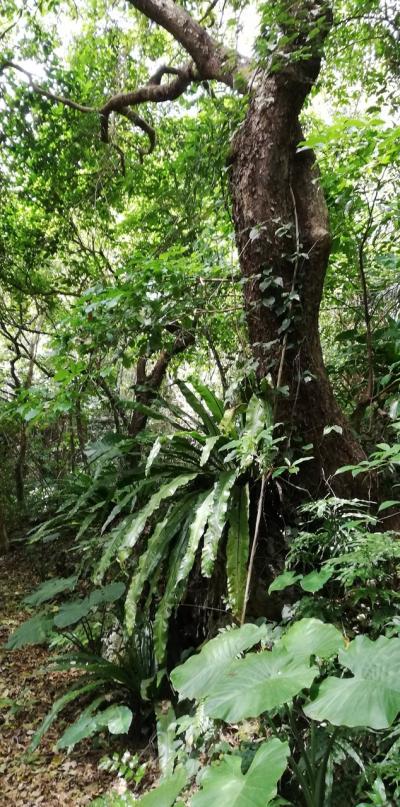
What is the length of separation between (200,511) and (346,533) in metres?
0.64

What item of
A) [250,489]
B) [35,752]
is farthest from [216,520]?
[35,752]

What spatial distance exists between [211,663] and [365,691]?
459 mm

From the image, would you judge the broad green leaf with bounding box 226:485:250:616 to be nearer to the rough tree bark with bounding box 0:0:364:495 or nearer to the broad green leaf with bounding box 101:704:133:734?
the rough tree bark with bounding box 0:0:364:495

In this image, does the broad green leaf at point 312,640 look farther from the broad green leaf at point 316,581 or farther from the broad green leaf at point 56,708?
the broad green leaf at point 56,708

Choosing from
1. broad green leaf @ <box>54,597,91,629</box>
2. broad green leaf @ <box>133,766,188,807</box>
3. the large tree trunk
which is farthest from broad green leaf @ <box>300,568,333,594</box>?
broad green leaf @ <box>54,597,91,629</box>

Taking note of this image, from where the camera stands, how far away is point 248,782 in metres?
0.96

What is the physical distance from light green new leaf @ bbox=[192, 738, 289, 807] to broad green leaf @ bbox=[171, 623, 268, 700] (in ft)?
0.59

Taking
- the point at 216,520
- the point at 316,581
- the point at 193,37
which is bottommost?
the point at 316,581

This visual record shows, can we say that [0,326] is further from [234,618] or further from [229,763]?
[229,763]

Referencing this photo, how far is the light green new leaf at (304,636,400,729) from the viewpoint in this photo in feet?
3.05

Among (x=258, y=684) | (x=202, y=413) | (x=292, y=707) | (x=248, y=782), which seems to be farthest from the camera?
(x=202, y=413)

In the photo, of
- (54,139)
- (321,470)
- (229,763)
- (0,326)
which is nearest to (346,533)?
(321,470)

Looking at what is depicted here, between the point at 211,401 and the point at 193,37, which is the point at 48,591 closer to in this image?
the point at 211,401

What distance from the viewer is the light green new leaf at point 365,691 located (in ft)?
3.05
